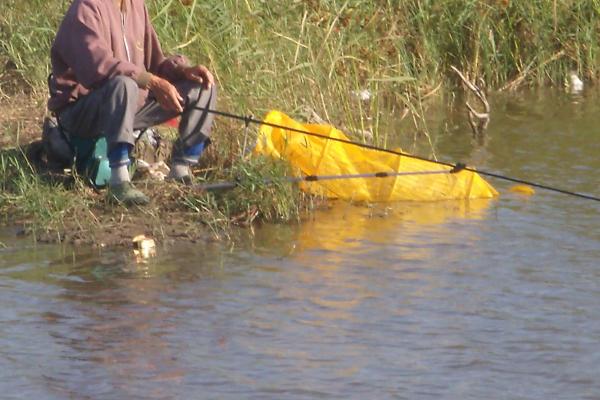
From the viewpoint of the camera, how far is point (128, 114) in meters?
6.72

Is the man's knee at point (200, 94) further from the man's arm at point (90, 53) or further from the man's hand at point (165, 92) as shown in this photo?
the man's arm at point (90, 53)

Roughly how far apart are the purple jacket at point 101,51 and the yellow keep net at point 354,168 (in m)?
0.63

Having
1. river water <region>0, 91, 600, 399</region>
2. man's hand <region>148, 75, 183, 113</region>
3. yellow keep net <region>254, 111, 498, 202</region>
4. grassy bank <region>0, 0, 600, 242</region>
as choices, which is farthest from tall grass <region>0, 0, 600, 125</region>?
river water <region>0, 91, 600, 399</region>

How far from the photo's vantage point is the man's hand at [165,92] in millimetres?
6793

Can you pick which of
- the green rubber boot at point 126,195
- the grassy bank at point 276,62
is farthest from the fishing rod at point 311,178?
the green rubber boot at point 126,195

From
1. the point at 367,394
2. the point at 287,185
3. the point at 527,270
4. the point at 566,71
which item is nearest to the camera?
the point at 367,394

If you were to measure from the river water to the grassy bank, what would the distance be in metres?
0.29

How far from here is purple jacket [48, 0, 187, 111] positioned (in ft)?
22.0

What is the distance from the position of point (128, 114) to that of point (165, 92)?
0.68 ft

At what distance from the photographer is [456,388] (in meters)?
4.86

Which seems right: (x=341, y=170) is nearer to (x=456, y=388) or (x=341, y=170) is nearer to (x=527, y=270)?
(x=527, y=270)

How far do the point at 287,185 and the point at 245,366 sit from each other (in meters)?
2.13

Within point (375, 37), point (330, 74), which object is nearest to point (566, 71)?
point (375, 37)

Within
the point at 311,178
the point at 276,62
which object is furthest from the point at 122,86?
the point at 276,62
